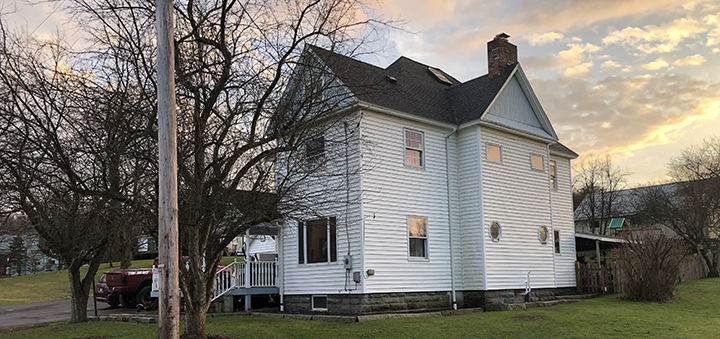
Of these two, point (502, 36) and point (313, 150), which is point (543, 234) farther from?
point (313, 150)

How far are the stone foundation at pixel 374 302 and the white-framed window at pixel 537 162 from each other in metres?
6.52

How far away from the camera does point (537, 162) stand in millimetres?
21250

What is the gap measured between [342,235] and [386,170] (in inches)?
93.9

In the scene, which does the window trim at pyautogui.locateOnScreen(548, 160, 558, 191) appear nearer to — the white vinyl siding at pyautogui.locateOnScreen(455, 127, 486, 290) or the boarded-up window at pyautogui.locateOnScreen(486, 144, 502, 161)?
the boarded-up window at pyautogui.locateOnScreen(486, 144, 502, 161)

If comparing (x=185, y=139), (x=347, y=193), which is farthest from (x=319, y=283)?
(x=185, y=139)

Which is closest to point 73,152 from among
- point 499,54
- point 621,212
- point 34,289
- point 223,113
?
point 223,113

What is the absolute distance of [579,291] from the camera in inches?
880

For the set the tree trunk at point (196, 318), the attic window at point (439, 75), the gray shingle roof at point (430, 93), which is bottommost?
the tree trunk at point (196, 318)

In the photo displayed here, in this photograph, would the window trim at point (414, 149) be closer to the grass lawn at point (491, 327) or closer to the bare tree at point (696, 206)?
the grass lawn at point (491, 327)

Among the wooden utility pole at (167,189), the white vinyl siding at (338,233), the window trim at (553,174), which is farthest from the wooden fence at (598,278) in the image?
the wooden utility pole at (167,189)

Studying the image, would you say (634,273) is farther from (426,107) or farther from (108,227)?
(108,227)

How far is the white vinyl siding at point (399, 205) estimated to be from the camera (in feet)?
52.6

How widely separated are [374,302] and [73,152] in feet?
29.1

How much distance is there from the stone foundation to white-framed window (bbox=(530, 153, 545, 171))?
6515 mm
